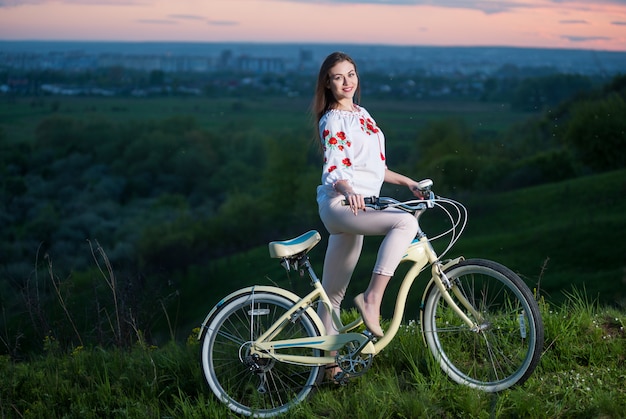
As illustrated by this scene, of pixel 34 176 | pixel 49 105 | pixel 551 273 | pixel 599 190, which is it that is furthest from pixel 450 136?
pixel 49 105

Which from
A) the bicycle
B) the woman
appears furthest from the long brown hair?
the bicycle

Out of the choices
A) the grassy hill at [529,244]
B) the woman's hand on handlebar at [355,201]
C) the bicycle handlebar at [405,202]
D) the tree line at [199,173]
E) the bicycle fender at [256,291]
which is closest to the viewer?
the woman's hand on handlebar at [355,201]

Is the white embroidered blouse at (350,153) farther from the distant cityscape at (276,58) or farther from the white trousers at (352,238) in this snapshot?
the distant cityscape at (276,58)

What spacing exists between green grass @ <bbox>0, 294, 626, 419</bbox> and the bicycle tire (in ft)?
0.27

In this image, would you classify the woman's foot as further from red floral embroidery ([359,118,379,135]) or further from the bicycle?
red floral embroidery ([359,118,379,135])

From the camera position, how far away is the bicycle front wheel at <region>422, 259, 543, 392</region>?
348 centimetres

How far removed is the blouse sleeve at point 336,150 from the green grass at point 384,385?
957 mm

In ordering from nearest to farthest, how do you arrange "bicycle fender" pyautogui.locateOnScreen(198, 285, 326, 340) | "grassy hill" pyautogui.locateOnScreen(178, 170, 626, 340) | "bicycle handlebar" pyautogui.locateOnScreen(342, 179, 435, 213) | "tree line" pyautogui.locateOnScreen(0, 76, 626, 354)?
"bicycle handlebar" pyautogui.locateOnScreen(342, 179, 435, 213) → "bicycle fender" pyautogui.locateOnScreen(198, 285, 326, 340) → "grassy hill" pyautogui.locateOnScreen(178, 170, 626, 340) → "tree line" pyautogui.locateOnScreen(0, 76, 626, 354)

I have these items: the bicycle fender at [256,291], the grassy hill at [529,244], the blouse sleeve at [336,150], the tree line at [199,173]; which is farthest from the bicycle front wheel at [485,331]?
the tree line at [199,173]

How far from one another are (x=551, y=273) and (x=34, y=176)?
1690 inches

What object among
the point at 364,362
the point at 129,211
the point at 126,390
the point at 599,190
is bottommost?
the point at 129,211

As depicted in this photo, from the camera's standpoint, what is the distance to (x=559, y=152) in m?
52.6

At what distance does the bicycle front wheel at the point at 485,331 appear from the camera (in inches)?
137

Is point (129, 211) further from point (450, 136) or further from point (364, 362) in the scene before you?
point (364, 362)
